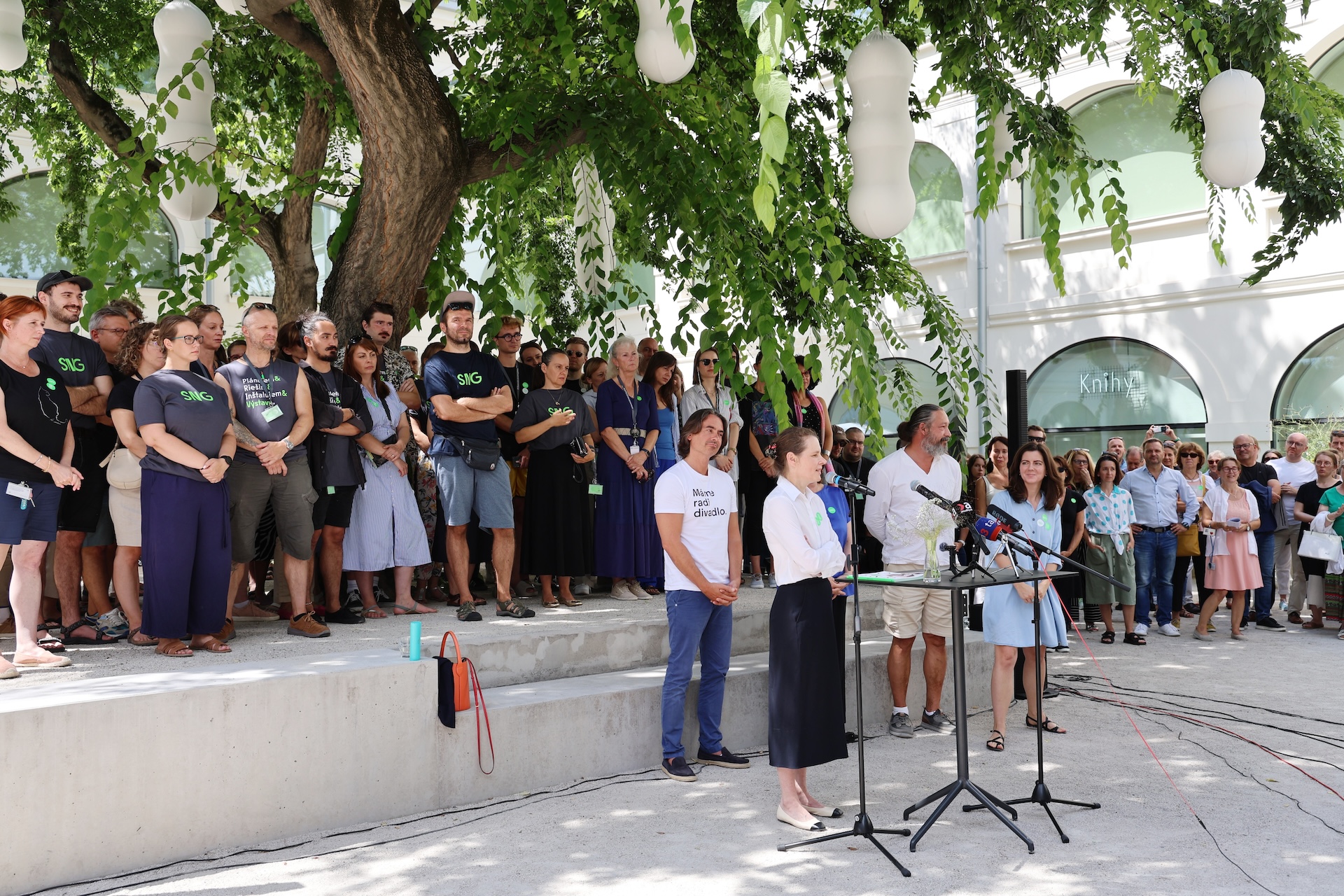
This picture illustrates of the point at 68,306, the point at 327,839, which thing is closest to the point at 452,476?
the point at 68,306

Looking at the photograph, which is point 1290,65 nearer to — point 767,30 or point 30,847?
point 767,30

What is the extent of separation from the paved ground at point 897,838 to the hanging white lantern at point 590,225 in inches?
140

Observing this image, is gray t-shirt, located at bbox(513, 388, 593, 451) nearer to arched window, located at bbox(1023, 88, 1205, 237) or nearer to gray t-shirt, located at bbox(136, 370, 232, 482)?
gray t-shirt, located at bbox(136, 370, 232, 482)

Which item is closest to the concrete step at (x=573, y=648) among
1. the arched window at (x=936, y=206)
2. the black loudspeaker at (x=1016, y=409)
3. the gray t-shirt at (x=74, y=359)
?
the gray t-shirt at (x=74, y=359)

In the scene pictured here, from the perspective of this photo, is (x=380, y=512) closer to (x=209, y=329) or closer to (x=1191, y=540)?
(x=209, y=329)

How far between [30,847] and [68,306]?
2799mm

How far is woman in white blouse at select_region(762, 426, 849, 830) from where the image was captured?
447 centimetres

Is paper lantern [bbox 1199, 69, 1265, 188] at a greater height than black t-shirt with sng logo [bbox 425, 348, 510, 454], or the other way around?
paper lantern [bbox 1199, 69, 1265, 188]

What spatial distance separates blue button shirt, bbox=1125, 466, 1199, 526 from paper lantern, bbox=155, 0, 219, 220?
8.01m

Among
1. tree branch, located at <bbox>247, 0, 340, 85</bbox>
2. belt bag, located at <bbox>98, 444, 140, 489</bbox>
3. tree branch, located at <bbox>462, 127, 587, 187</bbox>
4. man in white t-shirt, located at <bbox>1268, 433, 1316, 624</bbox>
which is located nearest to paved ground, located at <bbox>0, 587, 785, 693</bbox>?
belt bag, located at <bbox>98, 444, 140, 489</bbox>

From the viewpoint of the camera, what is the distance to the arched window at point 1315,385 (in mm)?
12578

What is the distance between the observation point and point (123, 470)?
17.3ft

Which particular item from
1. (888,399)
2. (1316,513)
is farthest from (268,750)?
(888,399)

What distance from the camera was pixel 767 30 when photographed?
231 cm
